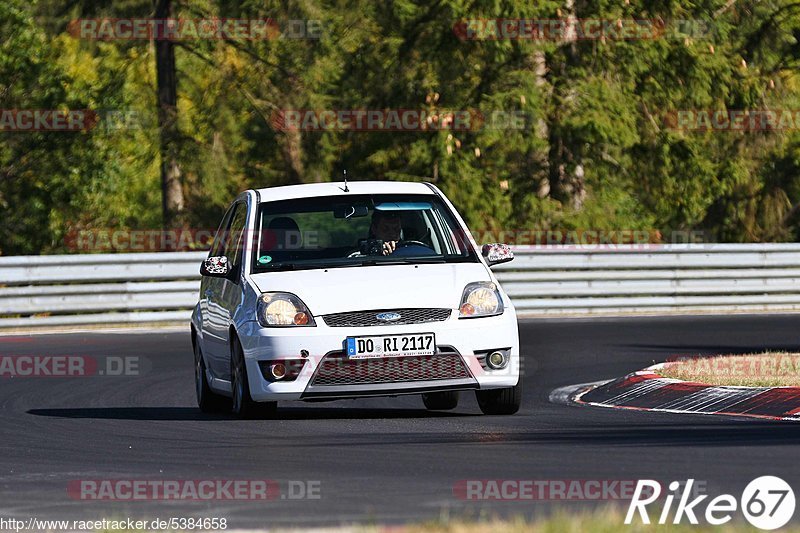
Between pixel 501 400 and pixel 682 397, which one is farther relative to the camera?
pixel 682 397

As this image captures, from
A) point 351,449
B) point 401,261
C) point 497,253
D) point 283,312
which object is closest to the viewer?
point 351,449

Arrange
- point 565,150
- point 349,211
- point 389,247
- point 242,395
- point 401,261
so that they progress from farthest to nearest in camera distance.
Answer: point 565,150, point 349,211, point 389,247, point 401,261, point 242,395

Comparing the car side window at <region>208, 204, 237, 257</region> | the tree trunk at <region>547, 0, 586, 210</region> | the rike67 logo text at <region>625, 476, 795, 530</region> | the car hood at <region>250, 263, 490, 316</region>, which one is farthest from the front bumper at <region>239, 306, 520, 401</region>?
the tree trunk at <region>547, 0, 586, 210</region>

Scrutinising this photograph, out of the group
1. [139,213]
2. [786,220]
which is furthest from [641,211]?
[139,213]

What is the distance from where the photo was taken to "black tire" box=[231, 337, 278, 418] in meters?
→ 11.3

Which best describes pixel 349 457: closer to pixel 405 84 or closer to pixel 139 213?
pixel 405 84

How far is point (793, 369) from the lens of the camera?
1360cm

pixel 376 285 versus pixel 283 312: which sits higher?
pixel 376 285

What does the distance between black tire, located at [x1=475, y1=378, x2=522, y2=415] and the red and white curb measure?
1.09m

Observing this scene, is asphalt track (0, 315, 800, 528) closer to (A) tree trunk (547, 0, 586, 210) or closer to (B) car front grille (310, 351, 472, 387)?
(B) car front grille (310, 351, 472, 387)

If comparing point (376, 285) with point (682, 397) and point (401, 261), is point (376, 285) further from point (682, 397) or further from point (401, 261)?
point (682, 397)

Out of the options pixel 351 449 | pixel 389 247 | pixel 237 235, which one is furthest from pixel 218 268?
pixel 351 449

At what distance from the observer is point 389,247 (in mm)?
11914

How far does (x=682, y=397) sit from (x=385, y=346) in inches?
101
